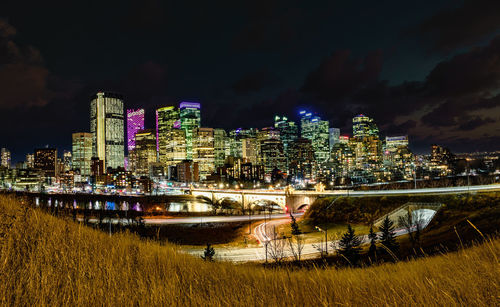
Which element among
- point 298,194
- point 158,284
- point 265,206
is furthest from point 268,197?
point 158,284

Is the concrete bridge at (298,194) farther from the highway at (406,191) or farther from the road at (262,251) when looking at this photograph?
the road at (262,251)

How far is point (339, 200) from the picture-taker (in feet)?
168

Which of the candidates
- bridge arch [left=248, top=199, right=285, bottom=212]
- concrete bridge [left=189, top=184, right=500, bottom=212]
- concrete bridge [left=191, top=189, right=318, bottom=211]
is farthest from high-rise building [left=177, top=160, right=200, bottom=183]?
concrete bridge [left=189, top=184, right=500, bottom=212]

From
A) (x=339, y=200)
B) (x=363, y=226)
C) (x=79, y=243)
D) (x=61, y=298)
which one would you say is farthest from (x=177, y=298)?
(x=339, y=200)

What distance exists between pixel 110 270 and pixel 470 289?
5.02 meters

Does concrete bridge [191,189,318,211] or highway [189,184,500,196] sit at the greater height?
highway [189,184,500,196]

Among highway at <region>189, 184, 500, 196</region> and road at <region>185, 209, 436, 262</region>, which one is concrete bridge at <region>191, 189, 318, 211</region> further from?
road at <region>185, 209, 436, 262</region>

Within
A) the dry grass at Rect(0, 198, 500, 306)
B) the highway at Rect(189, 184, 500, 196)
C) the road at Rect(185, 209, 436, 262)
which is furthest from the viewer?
the highway at Rect(189, 184, 500, 196)

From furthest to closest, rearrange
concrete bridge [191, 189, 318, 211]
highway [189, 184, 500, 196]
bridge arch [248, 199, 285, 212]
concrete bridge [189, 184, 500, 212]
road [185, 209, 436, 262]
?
bridge arch [248, 199, 285, 212] → concrete bridge [191, 189, 318, 211] → concrete bridge [189, 184, 500, 212] → highway [189, 184, 500, 196] → road [185, 209, 436, 262]

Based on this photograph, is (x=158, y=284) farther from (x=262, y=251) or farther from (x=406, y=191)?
(x=406, y=191)

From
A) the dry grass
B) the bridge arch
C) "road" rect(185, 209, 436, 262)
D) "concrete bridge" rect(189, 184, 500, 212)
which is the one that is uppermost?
the dry grass

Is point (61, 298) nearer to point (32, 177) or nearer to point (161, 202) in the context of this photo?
point (161, 202)

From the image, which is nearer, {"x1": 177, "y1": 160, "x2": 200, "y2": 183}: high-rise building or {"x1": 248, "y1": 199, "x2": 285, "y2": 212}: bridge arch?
{"x1": 248, "y1": 199, "x2": 285, "y2": 212}: bridge arch

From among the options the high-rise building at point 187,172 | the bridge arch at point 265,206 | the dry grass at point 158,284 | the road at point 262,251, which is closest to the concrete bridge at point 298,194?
the bridge arch at point 265,206
